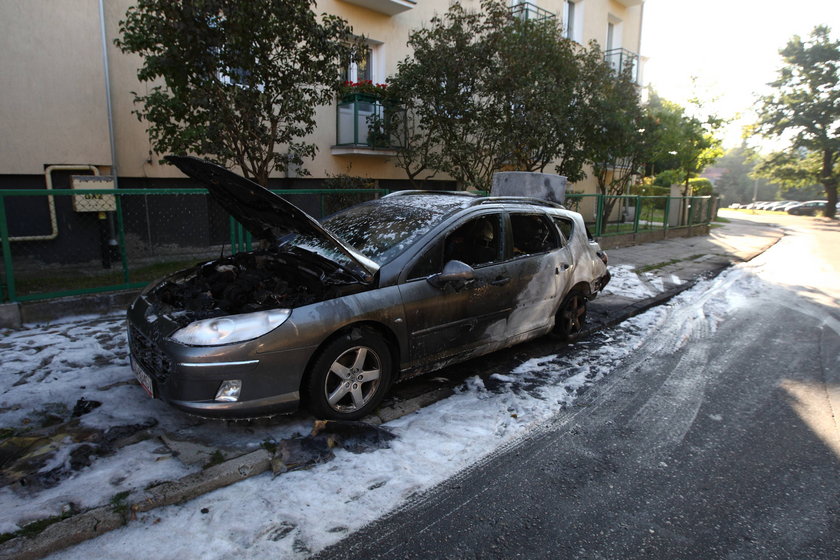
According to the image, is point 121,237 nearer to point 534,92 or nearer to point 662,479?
point 662,479

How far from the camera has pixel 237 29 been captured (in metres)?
6.07

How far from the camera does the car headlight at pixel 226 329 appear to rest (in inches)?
123

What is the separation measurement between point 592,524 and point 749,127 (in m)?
49.2

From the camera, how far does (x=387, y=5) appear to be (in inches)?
464

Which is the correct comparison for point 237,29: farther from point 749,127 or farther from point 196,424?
point 749,127

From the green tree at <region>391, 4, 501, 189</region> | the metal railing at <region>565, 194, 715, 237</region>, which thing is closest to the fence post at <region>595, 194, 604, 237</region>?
the metal railing at <region>565, 194, 715, 237</region>

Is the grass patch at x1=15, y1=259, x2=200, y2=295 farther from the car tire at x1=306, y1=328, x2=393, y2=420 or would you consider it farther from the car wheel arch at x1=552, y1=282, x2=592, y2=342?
the car wheel arch at x1=552, y1=282, x2=592, y2=342

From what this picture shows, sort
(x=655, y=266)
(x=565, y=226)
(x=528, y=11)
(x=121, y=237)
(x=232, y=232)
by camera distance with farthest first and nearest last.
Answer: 1. (x=528, y=11)
2. (x=655, y=266)
3. (x=232, y=232)
4. (x=121, y=237)
5. (x=565, y=226)

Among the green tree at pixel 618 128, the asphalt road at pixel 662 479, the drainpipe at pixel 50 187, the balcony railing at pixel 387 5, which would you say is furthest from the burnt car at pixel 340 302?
the green tree at pixel 618 128

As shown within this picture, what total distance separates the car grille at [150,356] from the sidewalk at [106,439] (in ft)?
1.42

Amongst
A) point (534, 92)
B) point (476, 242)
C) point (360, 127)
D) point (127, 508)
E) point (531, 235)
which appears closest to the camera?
point (127, 508)

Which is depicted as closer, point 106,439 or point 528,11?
point 106,439

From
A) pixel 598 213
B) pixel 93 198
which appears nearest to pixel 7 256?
pixel 93 198

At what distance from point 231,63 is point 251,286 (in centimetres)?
401
